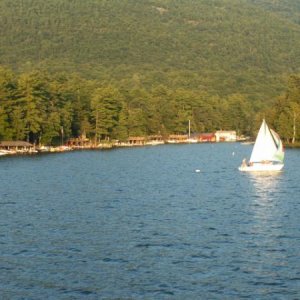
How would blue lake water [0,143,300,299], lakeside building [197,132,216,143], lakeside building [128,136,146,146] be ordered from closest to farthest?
blue lake water [0,143,300,299]
lakeside building [128,136,146,146]
lakeside building [197,132,216,143]

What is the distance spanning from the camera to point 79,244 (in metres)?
35.3

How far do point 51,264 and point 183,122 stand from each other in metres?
152

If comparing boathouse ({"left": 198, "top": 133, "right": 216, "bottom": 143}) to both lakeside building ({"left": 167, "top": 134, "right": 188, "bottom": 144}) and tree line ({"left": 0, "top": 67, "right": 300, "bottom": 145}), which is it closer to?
tree line ({"left": 0, "top": 67, "right": 300, "bottom": 145})

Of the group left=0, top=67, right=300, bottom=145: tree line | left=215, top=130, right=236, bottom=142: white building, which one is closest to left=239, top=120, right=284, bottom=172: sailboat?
left=0, top=67, right=300, bottom=145: tree line

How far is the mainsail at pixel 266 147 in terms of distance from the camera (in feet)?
239

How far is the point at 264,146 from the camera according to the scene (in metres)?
73.2

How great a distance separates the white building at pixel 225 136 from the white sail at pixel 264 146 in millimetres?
107728

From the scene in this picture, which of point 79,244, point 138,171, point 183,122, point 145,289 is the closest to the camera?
point 145,289

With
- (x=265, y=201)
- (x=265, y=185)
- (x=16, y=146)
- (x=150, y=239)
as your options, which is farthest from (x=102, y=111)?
(x=150, y=239)

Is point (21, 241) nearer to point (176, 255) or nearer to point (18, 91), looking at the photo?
point (176, 255)

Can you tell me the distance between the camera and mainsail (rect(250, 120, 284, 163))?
239ft

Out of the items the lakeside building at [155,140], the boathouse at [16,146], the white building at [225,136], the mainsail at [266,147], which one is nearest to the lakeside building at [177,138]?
the lakeside building at [155,140]

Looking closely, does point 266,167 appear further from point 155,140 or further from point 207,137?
point 207,137

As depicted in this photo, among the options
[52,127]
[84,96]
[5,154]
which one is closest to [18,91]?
[52,127]
